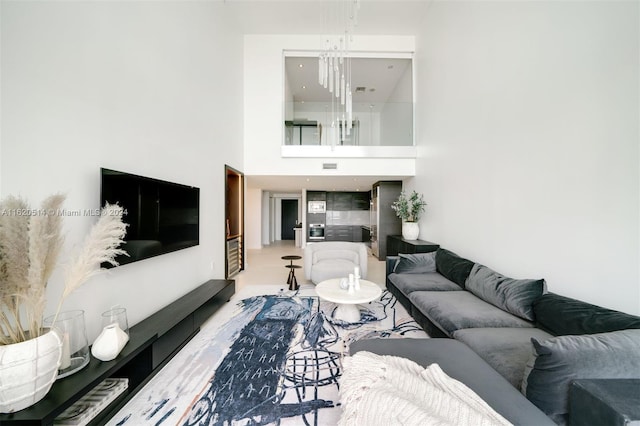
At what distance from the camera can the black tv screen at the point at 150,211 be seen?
1800mm

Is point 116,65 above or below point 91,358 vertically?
above

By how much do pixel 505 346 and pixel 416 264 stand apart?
1.93 metres

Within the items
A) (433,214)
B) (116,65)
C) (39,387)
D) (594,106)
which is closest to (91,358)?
(39,387)

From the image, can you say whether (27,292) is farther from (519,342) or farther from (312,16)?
(312,16)

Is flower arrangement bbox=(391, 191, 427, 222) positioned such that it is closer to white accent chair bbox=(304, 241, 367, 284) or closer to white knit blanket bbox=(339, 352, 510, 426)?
white accent chair bbox=(304, 241, 367, 284)

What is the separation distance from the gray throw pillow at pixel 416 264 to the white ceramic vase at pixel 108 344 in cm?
328

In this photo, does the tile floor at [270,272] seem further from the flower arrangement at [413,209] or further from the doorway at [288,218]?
the doorway at [288,218]

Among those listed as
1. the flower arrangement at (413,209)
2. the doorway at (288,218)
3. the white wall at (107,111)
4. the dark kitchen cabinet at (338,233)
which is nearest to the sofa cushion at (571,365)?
the white wall at (107,111)

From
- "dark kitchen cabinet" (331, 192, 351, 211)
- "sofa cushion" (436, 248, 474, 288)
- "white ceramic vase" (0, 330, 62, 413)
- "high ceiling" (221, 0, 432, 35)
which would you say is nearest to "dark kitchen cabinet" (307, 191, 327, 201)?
"dark kitchen cabinet" (331, 192, 351, 211)

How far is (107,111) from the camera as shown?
5.85ft

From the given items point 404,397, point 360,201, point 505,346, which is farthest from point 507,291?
point 360,201

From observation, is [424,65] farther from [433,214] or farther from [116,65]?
[116,65]

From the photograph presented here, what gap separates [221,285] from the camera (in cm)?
315

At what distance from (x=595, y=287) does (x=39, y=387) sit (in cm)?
351
